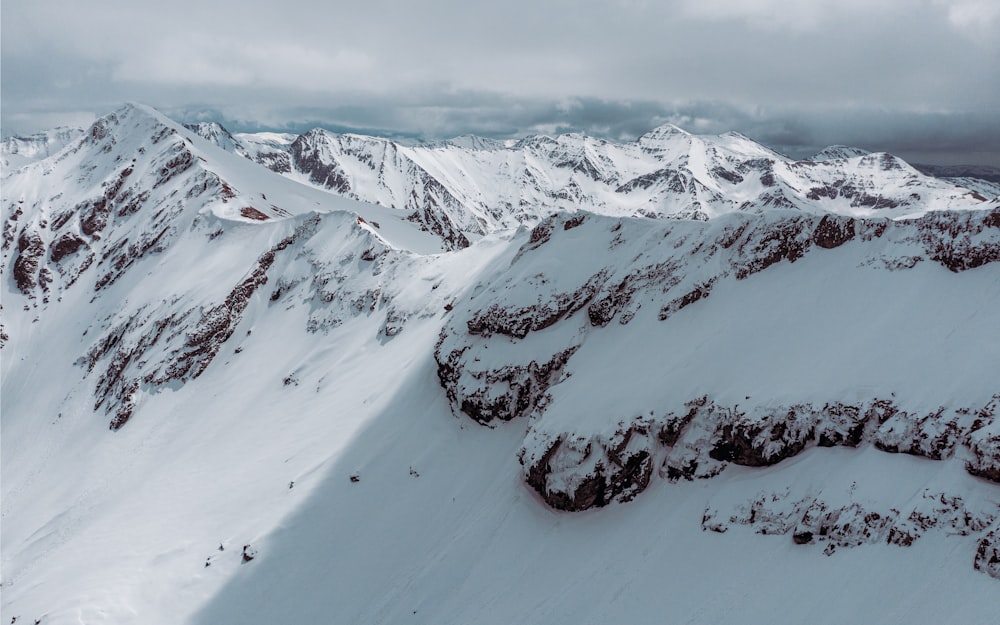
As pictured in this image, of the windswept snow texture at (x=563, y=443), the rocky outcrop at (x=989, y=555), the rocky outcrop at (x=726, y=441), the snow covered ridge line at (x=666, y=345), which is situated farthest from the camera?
the snow covered ridge line at (x=666, y=345)

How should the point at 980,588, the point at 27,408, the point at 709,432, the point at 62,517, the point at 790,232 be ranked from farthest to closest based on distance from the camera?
the point at 27,408, the point at 62,517, the point at 790,232, the point at 709,432, the point at 980,588

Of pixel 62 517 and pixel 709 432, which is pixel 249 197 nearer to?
pixel 62 517

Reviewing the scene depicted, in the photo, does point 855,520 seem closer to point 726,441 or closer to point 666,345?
point 726,441

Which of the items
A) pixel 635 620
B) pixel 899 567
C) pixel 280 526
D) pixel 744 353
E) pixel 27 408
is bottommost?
pixel 27 408

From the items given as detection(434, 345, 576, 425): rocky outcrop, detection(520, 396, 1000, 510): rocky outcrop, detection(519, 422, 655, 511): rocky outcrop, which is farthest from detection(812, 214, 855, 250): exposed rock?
detection(434, 345, 576, 425): rocky outcrop

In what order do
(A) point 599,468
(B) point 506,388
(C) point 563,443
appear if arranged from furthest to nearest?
1. (B) point 506,388
2. (C) point 563,443
3. (A) point 599,468

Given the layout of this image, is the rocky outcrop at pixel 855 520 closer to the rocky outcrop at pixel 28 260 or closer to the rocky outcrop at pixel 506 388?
the rocky outcrop at pixel 506 388

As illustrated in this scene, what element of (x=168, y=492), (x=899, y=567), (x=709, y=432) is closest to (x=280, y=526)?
(x=168, y=492)

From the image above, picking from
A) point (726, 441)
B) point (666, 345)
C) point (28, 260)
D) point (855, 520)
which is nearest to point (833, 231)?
point (666, 345)

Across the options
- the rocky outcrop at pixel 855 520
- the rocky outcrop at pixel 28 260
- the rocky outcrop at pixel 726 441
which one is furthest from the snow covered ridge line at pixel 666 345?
the rocky outcrop at pixel 28 260
